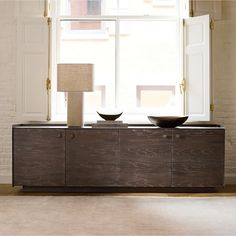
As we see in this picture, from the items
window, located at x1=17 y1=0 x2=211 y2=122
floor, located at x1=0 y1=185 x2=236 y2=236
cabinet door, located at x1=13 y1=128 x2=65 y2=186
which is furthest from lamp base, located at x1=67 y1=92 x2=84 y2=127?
floor, located at x1=0 y1=185 x2=236 y2=236

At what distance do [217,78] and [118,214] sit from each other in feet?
8.65

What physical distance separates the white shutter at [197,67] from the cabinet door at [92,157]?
3.83ft

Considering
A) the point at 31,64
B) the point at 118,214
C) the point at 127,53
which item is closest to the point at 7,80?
the point at 31,64

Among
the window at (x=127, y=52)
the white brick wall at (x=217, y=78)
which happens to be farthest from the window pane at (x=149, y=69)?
the white brick wall at (x=217, y=78)

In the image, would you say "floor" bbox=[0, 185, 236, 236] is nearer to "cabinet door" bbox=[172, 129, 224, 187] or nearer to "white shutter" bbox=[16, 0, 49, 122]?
"cabinet door" bbox=[172, 129, 224, 187]

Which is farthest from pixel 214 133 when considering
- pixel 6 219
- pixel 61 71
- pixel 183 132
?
pixel 6 219

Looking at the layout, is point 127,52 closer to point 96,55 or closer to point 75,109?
point 96,55

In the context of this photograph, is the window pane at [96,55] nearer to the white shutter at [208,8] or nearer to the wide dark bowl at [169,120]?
the wide dark bowl at [169,120]

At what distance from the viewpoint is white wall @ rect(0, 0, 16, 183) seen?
6383 millimetres

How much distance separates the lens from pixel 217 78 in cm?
637

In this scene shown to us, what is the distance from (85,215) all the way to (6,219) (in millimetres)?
733

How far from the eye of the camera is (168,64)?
666cm

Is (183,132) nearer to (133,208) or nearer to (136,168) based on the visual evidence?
(136,168)

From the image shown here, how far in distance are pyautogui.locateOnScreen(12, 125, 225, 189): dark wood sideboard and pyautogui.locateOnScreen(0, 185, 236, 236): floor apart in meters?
0.17
